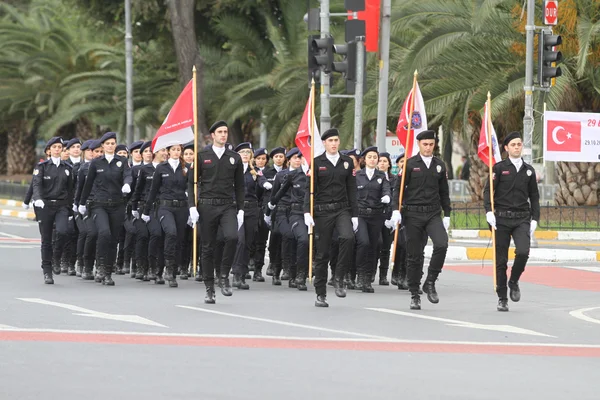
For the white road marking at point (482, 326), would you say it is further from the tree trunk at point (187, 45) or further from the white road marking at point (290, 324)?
the tree trunk at point (187, 45)

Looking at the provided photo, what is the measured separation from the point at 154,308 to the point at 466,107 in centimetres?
1464

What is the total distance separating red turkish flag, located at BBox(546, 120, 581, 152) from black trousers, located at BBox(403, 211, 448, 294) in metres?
11.3

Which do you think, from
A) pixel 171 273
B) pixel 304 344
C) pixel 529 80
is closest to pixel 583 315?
pixel 304 344

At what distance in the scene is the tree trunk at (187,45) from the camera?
35.7m

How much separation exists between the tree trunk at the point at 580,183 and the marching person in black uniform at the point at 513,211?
51.0ft

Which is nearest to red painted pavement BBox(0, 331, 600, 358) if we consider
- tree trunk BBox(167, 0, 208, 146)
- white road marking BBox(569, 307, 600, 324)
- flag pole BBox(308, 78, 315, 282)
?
white road marking BBox(569, 307, 600, 324)

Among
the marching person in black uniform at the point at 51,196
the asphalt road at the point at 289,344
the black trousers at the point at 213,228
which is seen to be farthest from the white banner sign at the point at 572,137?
the black trousers at the point at 213,228

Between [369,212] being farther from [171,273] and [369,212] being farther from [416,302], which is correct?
[416,302]

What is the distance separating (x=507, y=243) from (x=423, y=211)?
0.93m

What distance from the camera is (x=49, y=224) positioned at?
1645 cm

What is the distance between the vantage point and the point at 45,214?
16.4 m

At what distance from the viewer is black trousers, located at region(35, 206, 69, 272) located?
16.2 metres

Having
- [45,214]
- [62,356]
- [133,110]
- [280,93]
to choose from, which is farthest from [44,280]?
[133,110]

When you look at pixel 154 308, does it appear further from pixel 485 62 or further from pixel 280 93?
pixel 280 93
